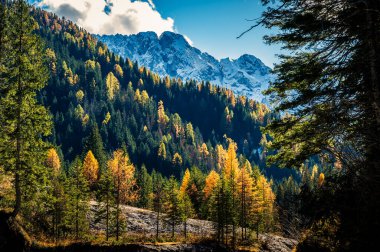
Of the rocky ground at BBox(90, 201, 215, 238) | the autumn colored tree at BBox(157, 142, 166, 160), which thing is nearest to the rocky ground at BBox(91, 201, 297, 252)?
the rocky ground at BBox(90, 201, 215, 238)

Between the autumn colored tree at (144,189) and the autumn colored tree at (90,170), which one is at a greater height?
the autumn colored tree at (90,170)

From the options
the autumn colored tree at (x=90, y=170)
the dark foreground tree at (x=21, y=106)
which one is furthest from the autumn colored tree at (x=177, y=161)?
the dark foreground tree at (x=21, y=106)

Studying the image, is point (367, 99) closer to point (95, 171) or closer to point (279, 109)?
point (279, 109)

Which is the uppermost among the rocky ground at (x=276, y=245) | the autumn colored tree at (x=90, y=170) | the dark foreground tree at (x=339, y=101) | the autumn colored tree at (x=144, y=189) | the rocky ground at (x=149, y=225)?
the dark foreground tree at (x=339, y=101)

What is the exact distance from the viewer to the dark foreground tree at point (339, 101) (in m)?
5.90

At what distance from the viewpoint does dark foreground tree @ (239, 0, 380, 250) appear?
19.4ft

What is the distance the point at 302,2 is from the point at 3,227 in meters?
18.8

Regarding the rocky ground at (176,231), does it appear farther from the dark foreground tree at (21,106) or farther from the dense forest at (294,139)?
the dark foreground tree at (21,106)

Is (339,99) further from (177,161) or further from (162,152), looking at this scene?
(162,152)

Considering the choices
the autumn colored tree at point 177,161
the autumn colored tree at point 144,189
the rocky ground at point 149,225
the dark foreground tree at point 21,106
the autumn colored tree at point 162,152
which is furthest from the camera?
the autumn colored tree at point 162,152

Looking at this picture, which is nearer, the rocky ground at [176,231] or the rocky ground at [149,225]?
the rocky ground at [176,231]

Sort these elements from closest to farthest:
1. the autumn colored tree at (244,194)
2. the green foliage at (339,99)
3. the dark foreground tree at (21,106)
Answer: the green foliage at (339,99) → the dark foreground tree at (21,106) → the autumn colored tree at (244,194)

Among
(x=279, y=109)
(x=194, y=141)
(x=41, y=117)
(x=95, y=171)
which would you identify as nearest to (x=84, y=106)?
(x=194, y=141)

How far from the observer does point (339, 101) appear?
8695mm
